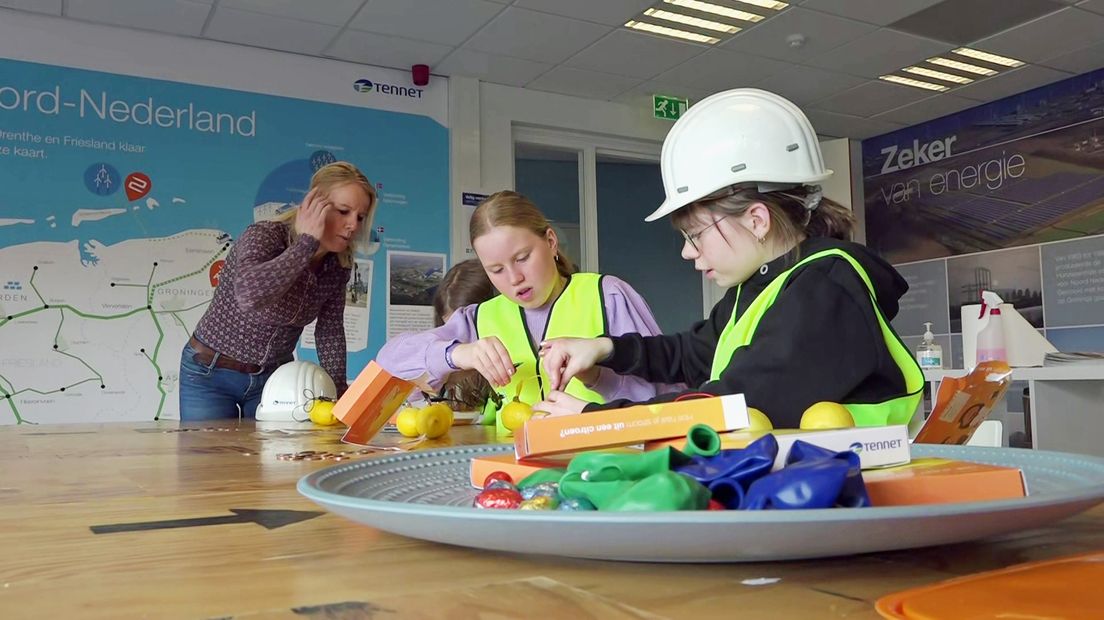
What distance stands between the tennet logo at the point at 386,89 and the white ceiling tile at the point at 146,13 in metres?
0.73

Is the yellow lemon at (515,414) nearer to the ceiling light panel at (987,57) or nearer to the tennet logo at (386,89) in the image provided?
the tennet logo at (386,89)

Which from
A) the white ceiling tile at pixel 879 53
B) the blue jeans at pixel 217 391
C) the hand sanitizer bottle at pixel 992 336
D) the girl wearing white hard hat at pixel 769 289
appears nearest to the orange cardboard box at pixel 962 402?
the girl wearing white hard hat at pixel 769 289

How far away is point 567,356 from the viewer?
125cm

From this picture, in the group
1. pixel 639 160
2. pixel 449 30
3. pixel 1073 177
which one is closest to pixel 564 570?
pixel 449 30

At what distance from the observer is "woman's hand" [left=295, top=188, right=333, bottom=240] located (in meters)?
2.02

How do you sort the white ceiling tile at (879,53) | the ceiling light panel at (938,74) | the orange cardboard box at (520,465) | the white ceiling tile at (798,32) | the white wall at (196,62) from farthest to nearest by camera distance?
the ceiling light panel at (938,74)
the white ceiling tile at (879,53)
the white ceiling tile at (798,32)
the white wall at (196,62)
the orange cardboard box at (520,465)

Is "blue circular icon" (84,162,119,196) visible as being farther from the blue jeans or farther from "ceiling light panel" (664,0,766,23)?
"ceiling light panel" (664,0,766,23)

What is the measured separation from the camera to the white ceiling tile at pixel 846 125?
5.06m

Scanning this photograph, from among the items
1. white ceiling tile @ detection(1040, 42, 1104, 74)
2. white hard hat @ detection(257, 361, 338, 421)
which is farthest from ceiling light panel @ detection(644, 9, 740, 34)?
white hard hat @ detection(257, 361, 338, 421)

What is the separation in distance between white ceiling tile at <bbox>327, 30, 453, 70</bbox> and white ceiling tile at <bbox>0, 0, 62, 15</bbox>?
41.7 inches

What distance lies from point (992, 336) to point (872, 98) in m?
2.29

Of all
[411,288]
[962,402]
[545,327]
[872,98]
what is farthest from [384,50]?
[962,402]

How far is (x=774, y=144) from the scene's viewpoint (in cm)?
115

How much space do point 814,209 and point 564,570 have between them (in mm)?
977
